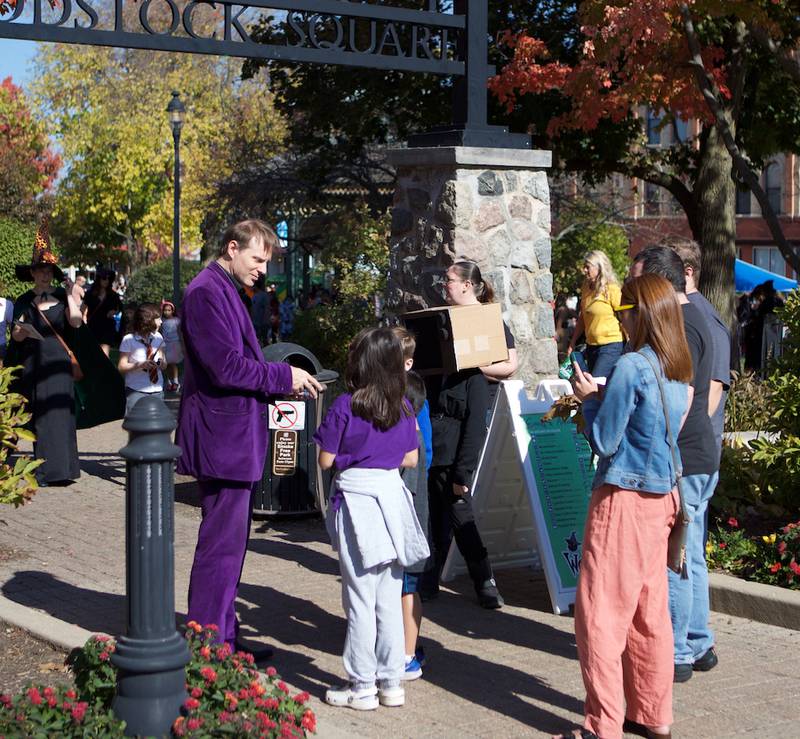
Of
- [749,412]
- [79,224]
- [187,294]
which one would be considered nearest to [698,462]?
[187,294]

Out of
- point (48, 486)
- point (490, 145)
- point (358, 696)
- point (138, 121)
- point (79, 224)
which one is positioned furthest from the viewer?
point (79, 224)

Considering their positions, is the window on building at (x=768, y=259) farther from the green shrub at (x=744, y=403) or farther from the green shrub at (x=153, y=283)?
the green shrub at (x=744, y=403)

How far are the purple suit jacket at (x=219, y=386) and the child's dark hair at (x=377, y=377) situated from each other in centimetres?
→ 41

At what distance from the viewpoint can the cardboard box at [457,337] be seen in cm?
629

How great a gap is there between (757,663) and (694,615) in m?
0.43

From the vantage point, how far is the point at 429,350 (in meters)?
6.45

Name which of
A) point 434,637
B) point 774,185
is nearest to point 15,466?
point 434,637

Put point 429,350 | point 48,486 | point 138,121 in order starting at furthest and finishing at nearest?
1. point 138,121
2. point 48,486
3. point 429,350

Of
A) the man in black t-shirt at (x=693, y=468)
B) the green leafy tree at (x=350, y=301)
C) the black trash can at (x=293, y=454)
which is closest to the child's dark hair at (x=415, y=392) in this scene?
the man in black t-shirt at (x=693, y=468)

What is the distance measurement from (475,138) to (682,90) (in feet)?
23.7

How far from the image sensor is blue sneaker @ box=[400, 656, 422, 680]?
5324 millimetres

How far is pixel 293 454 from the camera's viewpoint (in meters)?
8.67

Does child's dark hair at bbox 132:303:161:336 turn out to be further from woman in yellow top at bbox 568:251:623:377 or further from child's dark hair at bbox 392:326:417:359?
child's dark hair at bbox 392:326:417:359

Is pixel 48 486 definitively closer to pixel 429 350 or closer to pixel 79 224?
pixel 429 350
